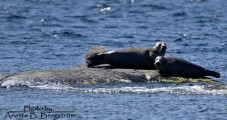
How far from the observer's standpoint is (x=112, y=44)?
28469mm

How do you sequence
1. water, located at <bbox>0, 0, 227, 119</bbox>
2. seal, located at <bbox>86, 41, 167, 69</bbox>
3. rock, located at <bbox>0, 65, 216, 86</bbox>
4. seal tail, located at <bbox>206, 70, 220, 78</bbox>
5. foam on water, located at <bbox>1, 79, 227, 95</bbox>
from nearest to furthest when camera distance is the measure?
water, located at <bbox>0, 0, 227, 119</bbox> → foam on water, located at <bbox>1, 79, 227, 95</bbox> → rock, located at <bbox>0, 65, 216, 86</bbox> → seal tail, located at <bbox>206, 70, 220, 78</bbox> → seal, located at <bbox>86, 41, 167, 69</bbox>

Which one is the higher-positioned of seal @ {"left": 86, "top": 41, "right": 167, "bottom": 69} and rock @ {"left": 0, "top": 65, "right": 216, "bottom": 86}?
seal @ {"left": 86, "top": 41, "right": 167, "bottom": 69}

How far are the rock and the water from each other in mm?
325

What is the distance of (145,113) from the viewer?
15531 mm

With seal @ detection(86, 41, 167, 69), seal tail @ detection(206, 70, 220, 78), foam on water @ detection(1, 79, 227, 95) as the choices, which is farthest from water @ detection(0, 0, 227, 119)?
seal @ detection(86, 41, 167, 69)

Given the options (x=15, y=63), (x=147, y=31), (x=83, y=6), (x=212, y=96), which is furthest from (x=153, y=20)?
(x=212, y=96)

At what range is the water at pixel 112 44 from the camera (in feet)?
52.9

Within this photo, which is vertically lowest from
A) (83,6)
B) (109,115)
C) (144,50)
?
(109,115)

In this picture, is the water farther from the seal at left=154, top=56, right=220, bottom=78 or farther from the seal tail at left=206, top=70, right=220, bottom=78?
the seal at left=154, top=56, right=220, bottom=78

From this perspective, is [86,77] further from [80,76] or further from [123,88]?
[123,88]

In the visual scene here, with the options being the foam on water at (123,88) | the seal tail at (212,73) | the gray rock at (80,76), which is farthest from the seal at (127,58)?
the foam on water at (123,88)

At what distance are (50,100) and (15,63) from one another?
6.34 meters

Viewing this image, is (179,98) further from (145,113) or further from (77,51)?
(77,51)

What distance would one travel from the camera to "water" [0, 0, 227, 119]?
1612 cm
